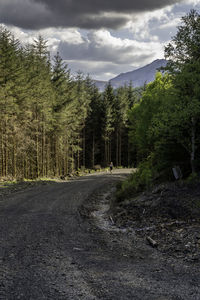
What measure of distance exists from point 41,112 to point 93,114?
22711 millimetres

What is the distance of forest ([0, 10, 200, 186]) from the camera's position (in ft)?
46.8

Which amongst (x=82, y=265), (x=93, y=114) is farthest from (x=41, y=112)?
(x=82, y=265)

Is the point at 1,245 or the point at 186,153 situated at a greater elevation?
the point at 186,153

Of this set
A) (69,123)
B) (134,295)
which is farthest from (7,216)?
(69,123)

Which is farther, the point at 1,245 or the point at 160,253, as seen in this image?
the point at 1,245

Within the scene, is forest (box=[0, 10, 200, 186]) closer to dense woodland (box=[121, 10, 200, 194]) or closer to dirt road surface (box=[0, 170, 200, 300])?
dense woodland (box=[121, 10, 200, 194])

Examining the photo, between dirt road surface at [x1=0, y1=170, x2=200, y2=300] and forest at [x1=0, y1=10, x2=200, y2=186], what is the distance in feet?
23.6

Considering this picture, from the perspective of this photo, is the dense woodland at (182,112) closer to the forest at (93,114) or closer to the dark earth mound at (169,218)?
the forest at (93,114)

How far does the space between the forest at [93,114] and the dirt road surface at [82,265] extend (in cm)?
719

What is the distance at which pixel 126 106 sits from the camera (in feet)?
177

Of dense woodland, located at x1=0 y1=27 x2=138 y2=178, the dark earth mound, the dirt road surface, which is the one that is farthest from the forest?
the dirt road surface

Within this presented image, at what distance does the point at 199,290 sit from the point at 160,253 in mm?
2285

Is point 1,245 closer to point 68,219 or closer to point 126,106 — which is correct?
point 68,219

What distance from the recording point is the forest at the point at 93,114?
14.2 m
